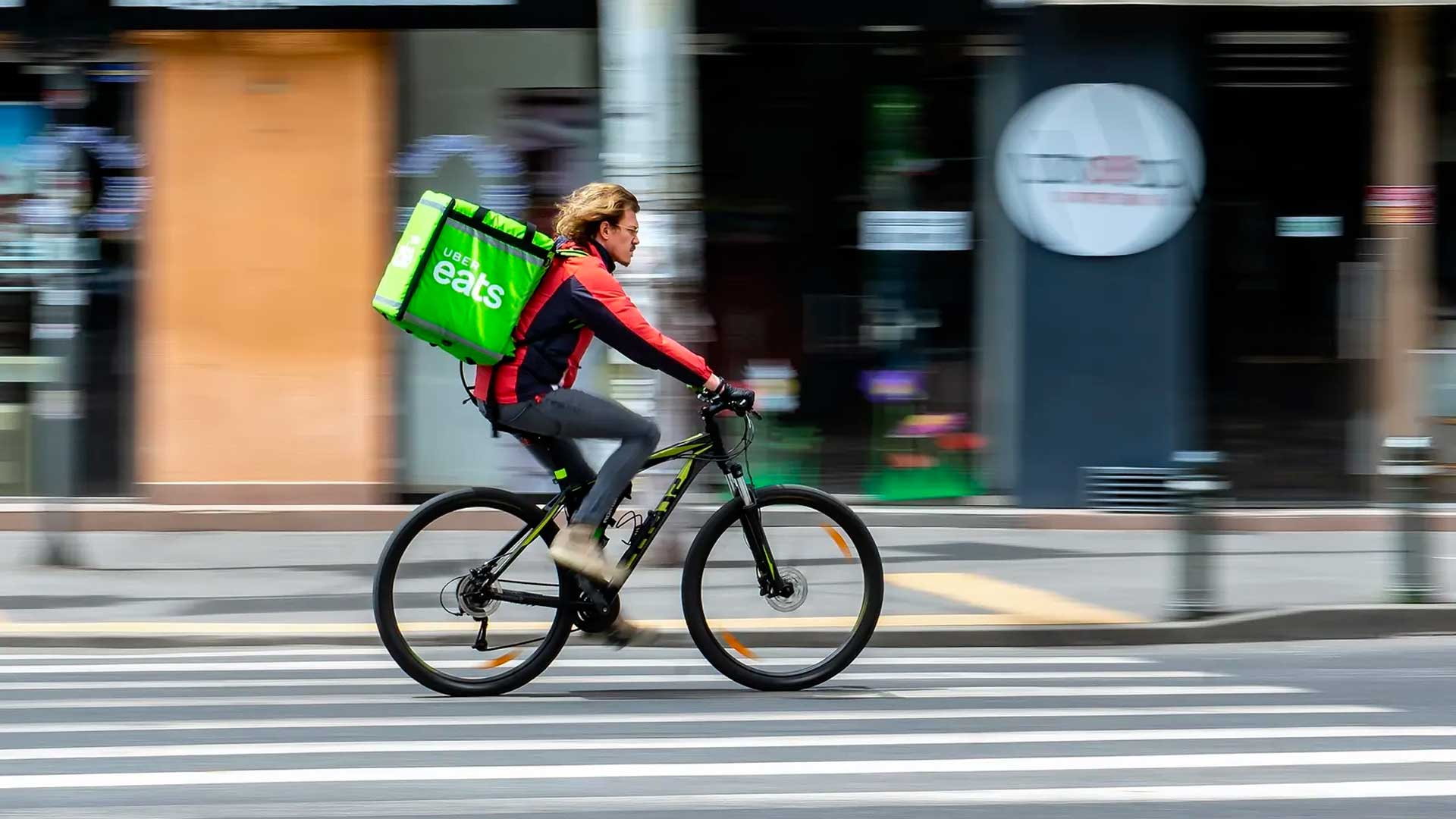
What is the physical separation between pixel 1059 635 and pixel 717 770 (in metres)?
3.33

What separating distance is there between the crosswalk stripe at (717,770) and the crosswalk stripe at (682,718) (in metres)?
0.70

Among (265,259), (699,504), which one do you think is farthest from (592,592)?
(265,259)

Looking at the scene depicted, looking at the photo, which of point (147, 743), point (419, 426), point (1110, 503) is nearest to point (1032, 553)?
point (1110, 503)

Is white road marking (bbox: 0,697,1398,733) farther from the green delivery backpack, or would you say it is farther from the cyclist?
the green delivery backpack

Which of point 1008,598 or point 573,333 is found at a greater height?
point 573,333

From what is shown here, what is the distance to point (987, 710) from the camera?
6.43m

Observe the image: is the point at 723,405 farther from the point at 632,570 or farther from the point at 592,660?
the point at 592,660

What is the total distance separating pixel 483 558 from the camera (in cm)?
668

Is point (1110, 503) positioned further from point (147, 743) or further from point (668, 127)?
point (147, 743)

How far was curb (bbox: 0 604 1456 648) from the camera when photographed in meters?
8.27

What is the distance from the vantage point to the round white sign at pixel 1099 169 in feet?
40.6

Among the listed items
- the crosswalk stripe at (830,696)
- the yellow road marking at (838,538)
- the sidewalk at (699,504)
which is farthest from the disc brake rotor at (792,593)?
the sidewalk at (699,504)

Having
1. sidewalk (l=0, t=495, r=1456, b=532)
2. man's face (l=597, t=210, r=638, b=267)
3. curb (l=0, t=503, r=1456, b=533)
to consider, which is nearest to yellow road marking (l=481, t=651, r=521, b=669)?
man's face (l=597, t=210, r=638, b=267)

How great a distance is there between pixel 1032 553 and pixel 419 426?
425 centimetres
